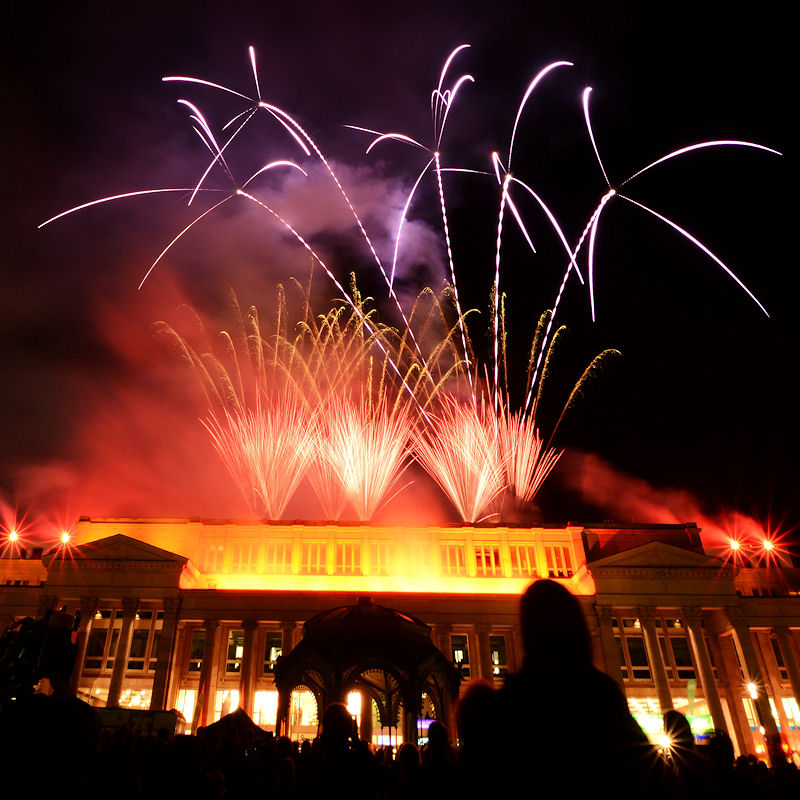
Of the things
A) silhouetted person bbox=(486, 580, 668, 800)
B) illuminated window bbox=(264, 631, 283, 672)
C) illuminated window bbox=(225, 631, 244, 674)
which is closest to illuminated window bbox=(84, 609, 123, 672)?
illuminated window bbox=(225, 631, 244, 674)

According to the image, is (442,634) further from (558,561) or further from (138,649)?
(138,649)

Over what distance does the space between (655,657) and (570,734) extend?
1660 inches

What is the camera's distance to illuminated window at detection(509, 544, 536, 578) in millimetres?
46000

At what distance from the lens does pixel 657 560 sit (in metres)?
40.9

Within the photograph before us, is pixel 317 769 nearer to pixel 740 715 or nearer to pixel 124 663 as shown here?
pixel 124 663

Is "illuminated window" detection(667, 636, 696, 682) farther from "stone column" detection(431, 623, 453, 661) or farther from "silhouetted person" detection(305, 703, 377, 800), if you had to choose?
"silhouetted person" detection(305, 703, 377, 800)

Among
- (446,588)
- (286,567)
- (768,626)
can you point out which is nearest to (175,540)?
(286,567)

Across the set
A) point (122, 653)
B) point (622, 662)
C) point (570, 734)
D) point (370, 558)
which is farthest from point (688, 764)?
point (370, 558)

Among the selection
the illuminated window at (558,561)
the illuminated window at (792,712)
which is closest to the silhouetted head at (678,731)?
the illuminated window at (558,561)

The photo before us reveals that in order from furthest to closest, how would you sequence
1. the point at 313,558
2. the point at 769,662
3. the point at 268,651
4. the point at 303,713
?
the point at 313,558
the point at 769,662
the point at 268,651
the point at 303,713

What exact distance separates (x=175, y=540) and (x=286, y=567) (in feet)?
29.6

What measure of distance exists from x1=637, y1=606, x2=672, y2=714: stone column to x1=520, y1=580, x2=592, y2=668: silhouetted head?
40034 mm

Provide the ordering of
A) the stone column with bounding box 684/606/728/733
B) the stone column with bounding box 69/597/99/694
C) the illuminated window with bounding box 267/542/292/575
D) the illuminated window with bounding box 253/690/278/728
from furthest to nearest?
1. the illuminated window with bounding box 267/542/292/575
2. the illuminated window with bounding box 253/690/278/728
3. the stone column with bounding box 69/597/99/694
4. the stone column with bounding box 684/606/728/733

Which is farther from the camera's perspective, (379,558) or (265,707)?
(379,558)
